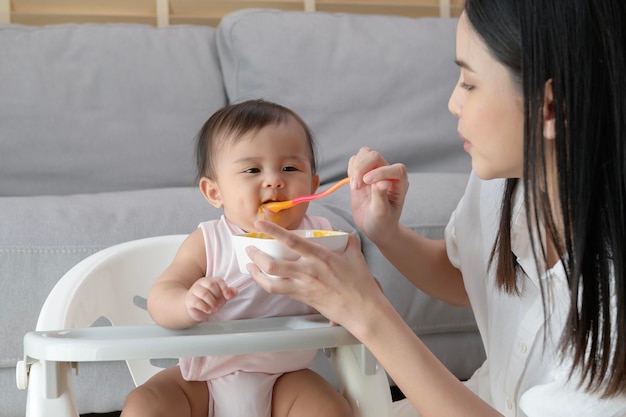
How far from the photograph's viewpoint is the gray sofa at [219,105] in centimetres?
190

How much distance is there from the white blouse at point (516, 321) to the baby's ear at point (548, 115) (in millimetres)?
170

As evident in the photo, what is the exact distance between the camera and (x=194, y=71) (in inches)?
93.4

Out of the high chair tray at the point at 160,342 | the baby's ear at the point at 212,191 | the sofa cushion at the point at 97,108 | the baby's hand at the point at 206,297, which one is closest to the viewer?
the high chair tray at the point at 160,342

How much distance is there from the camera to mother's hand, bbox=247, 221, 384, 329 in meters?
0.94

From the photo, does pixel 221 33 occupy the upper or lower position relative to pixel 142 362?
upper

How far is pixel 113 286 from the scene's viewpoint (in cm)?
129

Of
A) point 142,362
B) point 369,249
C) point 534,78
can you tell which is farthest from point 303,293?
point 369,249

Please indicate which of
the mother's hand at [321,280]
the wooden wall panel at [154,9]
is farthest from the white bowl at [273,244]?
the wooden wall panel at [154,9]

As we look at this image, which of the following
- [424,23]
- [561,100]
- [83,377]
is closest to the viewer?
[561,100]

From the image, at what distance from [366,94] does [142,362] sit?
1240mm

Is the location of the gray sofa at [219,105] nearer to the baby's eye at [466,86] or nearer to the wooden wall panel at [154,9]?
the wooden wall panel at [154,9]

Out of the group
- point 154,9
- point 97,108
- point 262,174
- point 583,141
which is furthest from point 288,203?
point 154,9

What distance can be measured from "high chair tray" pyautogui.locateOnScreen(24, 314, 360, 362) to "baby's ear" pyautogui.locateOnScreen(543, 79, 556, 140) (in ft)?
1.09

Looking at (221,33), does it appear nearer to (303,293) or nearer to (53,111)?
(53,111)
